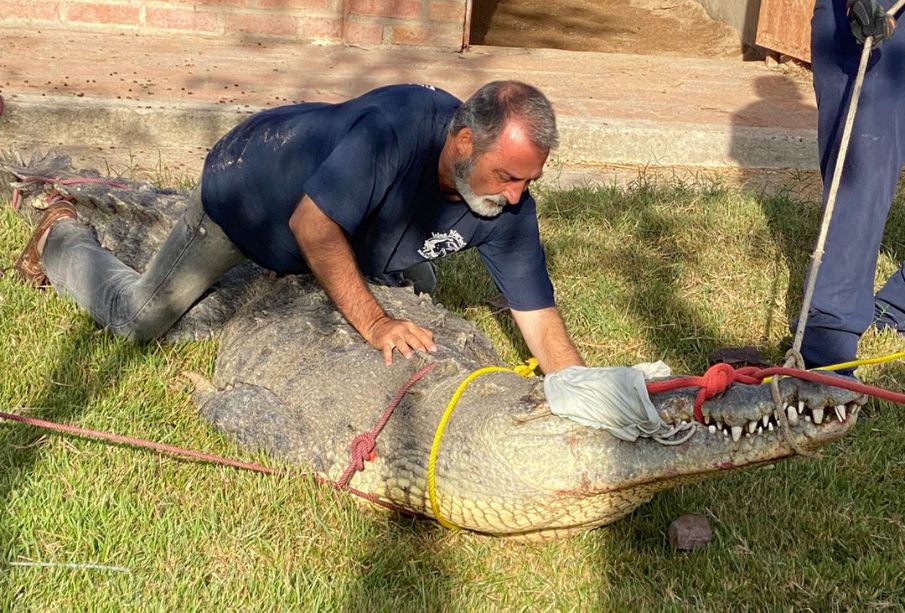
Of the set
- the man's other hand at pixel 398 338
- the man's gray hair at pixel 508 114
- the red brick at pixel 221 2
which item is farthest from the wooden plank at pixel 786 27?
the man's other hand at pixel 398 338

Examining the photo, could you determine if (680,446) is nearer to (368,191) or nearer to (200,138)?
(368,191)

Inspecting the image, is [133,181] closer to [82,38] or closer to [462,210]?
[462,210]

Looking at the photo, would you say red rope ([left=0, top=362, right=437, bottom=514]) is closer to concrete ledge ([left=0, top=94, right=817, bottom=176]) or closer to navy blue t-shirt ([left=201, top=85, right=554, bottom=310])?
navy blue t-shirt ([left=201, top=85, right=554, bottom=310])

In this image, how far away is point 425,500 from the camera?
3494 mm

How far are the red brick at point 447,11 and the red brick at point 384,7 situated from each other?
0.36 ft

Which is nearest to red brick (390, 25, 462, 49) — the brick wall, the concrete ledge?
the brick wall

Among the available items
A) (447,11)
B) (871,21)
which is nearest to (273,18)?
(447,11)

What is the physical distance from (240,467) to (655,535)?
4.35 ft

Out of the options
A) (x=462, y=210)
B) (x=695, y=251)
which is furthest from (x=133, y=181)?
(x=695, y=251)

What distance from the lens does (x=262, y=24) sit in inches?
327

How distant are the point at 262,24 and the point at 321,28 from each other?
428mm

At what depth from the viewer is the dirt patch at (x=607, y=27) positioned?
9.89 meters

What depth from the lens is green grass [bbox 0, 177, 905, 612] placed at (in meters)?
3.19

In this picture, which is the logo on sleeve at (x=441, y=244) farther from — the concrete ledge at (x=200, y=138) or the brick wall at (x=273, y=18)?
the brick wall at (x=273, y=18)
